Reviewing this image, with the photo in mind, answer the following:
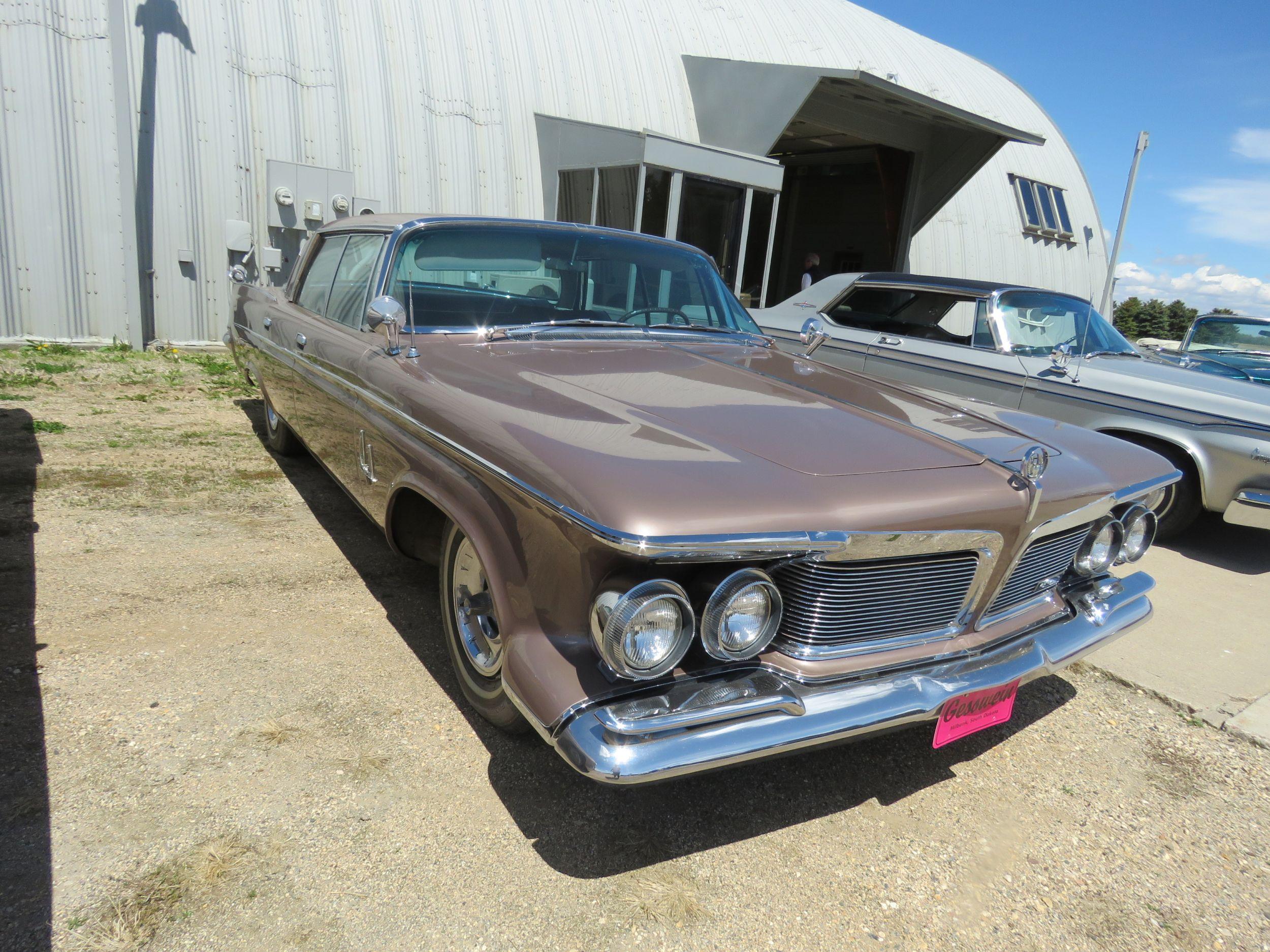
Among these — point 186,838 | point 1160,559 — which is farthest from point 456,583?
point 1160,559

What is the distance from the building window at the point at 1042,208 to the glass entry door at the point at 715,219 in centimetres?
913

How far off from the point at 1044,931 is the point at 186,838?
2.04m

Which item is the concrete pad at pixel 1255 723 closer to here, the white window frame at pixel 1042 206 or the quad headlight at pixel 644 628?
the quad headlight at pixel 644 628

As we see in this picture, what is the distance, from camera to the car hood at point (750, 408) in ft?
6.83

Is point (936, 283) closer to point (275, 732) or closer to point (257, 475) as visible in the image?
point (257, 475)

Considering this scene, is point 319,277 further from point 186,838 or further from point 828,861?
point 828,861

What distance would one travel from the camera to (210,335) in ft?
28.2

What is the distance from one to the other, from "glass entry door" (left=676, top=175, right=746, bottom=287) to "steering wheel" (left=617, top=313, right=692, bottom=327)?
6559 mm

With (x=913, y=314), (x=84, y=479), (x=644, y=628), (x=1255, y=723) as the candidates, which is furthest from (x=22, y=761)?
(x=913, y=314)

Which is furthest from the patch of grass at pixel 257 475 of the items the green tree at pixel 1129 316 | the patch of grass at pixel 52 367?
the green tree at pixel 1129 316

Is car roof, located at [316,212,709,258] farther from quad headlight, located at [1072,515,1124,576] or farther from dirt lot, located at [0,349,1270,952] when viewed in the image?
quad headlight, located at [1072,515,1124,576]

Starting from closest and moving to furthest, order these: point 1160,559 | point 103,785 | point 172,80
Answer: point 103,785 < point 1160,559 < point 172,80

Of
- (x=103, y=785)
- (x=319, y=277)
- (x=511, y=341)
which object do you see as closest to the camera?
(x=103, y=785)

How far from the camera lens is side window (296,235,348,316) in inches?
149
